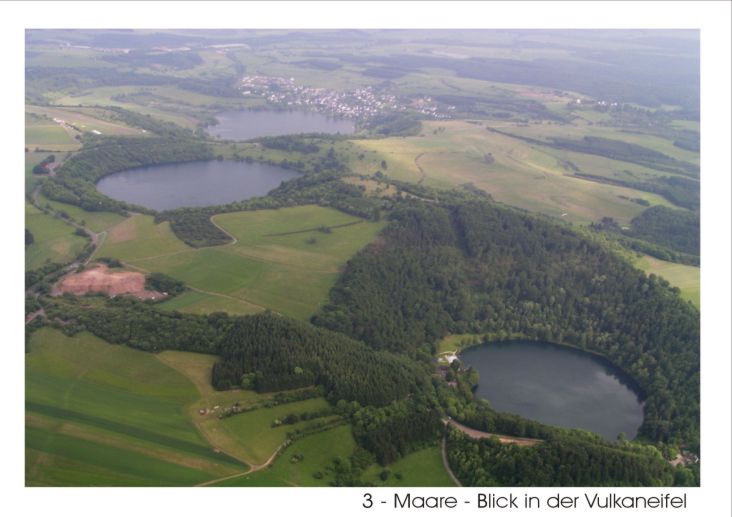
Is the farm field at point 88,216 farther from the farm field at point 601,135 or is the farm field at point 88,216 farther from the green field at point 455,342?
the farm field at point 601,135

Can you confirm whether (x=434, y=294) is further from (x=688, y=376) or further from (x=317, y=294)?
(x=688, y=376)

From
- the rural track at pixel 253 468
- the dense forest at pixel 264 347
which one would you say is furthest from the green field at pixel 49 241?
the rural track at pixel 253 468

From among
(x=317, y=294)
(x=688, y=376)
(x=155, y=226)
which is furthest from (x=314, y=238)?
(x=688, y=376)

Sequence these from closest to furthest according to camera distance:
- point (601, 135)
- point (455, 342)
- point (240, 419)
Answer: point (240, 419)
point (455, 342)
point (601, 135)

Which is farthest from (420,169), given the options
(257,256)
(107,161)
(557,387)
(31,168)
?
(557,387)

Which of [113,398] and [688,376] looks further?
[688,376]

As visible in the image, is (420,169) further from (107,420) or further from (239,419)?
(107,420)

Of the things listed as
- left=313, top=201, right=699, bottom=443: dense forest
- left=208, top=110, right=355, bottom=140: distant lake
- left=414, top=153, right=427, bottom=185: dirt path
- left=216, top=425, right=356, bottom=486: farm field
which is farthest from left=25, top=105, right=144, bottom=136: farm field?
left=216, top=425, right=356, bottom=486: farm field
